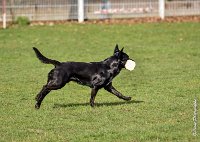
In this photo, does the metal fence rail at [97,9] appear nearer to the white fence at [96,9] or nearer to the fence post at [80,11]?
the white fence at [96,9]

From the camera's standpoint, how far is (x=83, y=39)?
24797 mm

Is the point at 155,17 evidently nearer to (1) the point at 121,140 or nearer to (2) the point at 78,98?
(2) the point at 78,98

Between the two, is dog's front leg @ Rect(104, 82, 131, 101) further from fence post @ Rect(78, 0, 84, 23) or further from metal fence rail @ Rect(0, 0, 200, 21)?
metal fence rail @ Rect(0, 0, 200, 21)

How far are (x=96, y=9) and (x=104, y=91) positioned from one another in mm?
14929

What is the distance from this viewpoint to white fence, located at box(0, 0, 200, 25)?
1129 inches

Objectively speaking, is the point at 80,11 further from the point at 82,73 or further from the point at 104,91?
the point at 82,73

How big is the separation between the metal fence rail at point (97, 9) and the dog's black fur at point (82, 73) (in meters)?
16.8

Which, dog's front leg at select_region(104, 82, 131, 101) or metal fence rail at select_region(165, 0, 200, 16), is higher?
metal fence rail at select_region(165, 0, 200, 16)

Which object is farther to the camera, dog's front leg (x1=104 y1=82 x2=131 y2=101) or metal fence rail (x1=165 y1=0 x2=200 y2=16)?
metal fence rail (x1=165 y1=0 x2=200 y2=16)

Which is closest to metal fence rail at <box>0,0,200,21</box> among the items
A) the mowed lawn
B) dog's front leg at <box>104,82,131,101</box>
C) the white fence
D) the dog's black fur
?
the white fence

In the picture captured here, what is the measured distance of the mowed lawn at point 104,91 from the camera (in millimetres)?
9805

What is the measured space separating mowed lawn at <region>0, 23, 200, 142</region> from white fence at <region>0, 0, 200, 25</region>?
134 cm

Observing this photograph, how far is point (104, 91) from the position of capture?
48.1 feet

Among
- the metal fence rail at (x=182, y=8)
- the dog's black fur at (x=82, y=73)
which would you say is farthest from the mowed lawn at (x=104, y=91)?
the metal fence rail at (x=182, y=8)
